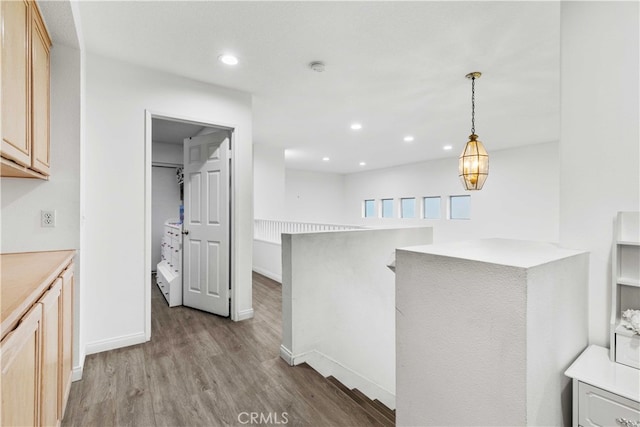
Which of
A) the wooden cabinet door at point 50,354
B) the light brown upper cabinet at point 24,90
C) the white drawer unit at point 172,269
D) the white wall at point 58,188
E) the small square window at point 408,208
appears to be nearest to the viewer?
the wooden cabinet door at point 50,354

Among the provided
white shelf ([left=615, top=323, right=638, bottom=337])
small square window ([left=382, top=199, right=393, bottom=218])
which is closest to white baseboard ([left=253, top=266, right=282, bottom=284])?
white shelf ([left=615, top=323, right=638, bottom=337])

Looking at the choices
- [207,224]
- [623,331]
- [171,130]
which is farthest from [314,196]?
[623,331]

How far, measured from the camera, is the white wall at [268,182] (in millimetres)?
6555

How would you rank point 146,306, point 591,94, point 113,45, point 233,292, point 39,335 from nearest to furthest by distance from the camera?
1. point 39,335
2. point 591,94
3. point 113,45
4. point 146,306
5. point 233,292

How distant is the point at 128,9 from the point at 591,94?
9.09ft

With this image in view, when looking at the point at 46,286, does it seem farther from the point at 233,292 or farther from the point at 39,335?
the point at 233,292

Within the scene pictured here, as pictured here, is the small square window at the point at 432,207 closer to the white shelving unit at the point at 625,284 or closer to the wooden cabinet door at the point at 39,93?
the white shelving unit at the point at 625,284

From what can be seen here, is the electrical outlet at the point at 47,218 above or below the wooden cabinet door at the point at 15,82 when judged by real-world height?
below

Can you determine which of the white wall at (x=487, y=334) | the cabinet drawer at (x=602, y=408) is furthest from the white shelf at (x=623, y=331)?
the cabinet drawer at (x=602, y=408)

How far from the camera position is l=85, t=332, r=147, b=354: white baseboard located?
2588 millimetres

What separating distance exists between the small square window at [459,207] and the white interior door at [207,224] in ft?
20.2

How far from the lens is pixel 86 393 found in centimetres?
205

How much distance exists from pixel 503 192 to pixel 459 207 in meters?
1.16

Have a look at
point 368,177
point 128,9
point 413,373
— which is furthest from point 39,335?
point 368,177
